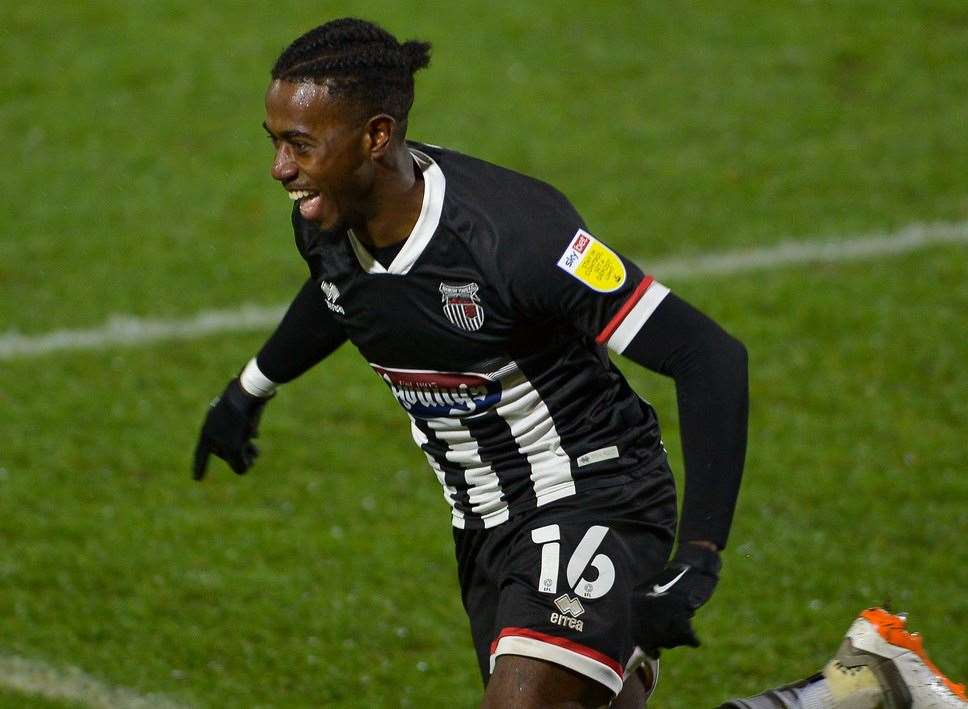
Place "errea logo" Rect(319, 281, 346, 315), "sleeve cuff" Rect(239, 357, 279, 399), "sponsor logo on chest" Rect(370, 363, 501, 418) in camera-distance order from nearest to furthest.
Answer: "sponsor logo on chest" Rect(370, 363, 501, 418) < "errea logo" Rect(319, 281, 346, 315) < "sleeve cuff" Rect(239, 357, 279, 399)

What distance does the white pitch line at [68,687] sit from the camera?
5062mm

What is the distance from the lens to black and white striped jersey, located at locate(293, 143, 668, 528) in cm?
353

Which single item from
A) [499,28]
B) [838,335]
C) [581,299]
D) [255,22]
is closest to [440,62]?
[499,28]

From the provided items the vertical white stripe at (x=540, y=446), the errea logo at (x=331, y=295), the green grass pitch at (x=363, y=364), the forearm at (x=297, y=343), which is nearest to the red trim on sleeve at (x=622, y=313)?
the vertical white stripe at (x=540, y=446)

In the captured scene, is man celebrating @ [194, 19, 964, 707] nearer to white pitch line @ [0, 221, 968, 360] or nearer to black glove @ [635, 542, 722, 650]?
black glove @ [635, 542, 722, 650]

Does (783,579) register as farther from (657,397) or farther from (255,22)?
(255,22)

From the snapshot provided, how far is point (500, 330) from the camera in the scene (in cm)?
368

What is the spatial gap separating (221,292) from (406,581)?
3026 mm

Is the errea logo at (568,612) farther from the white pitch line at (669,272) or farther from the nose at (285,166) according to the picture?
the white pitch line at (669,272)

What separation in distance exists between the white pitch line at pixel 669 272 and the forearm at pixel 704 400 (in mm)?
4846

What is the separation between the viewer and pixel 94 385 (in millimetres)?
7590

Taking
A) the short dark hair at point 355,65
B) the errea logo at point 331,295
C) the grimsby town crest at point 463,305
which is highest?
the short dark hair at point 355,65

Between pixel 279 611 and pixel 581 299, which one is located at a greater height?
pixel 581 299

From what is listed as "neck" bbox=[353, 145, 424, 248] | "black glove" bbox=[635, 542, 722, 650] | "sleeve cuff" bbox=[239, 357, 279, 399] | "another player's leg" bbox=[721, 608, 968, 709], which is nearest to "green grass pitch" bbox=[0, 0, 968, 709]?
"another player's leg" bbox=[721, 608, 968, 709]
